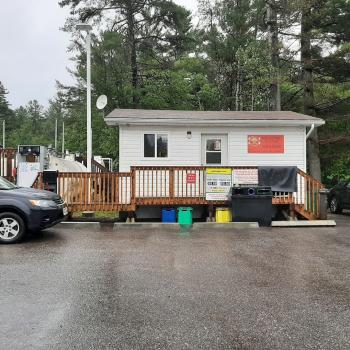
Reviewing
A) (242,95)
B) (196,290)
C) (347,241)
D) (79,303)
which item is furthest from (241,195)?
(242,95)

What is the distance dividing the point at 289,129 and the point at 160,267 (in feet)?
28.2

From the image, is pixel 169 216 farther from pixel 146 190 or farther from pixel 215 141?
pixel 215 141

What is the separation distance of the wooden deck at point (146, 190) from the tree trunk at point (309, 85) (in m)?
8.00

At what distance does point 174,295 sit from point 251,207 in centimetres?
707

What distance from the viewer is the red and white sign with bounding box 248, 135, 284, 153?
45.0 feet

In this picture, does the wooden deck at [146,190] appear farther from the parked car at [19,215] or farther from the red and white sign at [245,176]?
the parked car at [19,215]

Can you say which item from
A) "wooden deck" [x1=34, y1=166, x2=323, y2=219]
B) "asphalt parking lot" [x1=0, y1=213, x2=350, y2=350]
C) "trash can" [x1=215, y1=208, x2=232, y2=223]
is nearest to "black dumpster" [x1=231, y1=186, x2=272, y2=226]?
"trash can" [x1=215, y1=208, x2=232, y2=223]

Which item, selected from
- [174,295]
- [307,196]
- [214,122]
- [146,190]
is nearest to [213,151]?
[214,122]

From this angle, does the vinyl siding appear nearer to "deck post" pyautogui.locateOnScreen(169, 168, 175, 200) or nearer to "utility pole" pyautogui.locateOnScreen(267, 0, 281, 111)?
"deck post" pyautogui.locateOnScreen(169, 168, 175, 200)

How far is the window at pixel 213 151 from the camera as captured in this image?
45.6ft

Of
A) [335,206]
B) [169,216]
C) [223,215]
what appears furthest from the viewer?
[335,206]

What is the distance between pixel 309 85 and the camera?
20.8 meters

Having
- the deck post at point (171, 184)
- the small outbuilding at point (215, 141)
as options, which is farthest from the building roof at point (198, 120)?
the deck post at point (171, 184)

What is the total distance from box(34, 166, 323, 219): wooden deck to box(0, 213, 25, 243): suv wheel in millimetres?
3316
